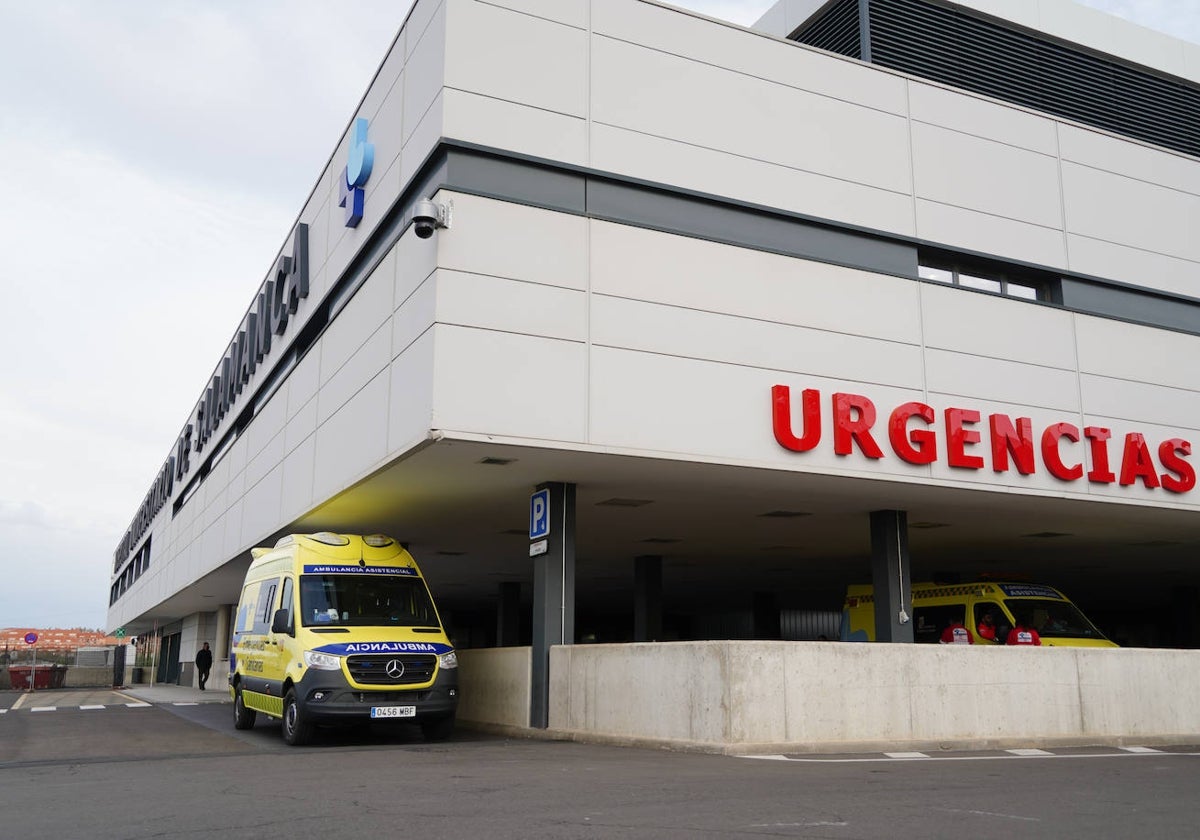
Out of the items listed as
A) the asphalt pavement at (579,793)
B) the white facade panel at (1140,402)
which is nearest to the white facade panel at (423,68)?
the asphalt pavement at (579,793)

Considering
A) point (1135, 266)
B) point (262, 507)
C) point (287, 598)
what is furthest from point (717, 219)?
point (262, 507)

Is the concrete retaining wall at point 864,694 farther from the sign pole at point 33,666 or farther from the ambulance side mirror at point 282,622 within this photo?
the sign pole at point 33,666

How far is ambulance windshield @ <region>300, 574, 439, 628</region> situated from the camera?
14070 millimetres

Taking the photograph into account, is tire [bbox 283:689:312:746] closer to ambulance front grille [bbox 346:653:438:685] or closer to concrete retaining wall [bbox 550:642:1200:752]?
ambulance front grille [bbox 346:653:438:685]

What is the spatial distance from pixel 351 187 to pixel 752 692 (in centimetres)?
1178

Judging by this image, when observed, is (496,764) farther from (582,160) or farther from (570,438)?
(582,160)

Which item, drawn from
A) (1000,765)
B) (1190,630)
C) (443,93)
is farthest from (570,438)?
(1190,630)

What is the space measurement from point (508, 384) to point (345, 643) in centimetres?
397

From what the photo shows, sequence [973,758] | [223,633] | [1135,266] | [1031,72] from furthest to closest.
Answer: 1. [223,633]
2. [1031,72]
3. [1135,266]
4. [973,758]

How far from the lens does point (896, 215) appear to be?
17.8 metres

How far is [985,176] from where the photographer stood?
1883 centimetres

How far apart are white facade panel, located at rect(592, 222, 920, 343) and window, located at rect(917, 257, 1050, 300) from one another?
0.96 m

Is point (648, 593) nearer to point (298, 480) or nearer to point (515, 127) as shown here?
point (298, 480)

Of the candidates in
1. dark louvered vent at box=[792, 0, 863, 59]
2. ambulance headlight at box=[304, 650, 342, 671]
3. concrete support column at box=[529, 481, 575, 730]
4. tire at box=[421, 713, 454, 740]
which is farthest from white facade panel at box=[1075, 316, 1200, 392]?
ambulance headlight at box=[304, 650, 342, 671]
